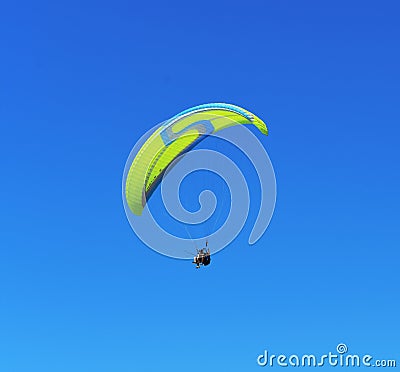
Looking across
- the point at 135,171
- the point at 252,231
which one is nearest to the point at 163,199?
the point at 135,171

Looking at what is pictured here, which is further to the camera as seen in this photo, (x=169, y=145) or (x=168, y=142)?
(x=169, y=145)

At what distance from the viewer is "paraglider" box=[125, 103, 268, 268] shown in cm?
4950

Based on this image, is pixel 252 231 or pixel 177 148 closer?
pixel 252 231

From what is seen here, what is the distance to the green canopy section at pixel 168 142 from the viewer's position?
4941 cm

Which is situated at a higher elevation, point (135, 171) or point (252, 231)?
point (135, 171)

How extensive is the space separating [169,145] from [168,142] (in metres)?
0.32

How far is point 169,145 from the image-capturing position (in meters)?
50.3

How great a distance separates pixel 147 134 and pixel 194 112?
11.5 feet

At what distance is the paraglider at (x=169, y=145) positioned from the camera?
1949 inches

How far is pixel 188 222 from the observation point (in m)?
49.5

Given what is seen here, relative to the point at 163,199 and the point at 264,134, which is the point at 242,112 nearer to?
the point at 264,134

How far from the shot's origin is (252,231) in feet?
157

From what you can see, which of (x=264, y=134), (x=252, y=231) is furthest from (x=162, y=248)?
(x=264, y=134)

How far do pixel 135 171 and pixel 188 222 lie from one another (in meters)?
3.89
